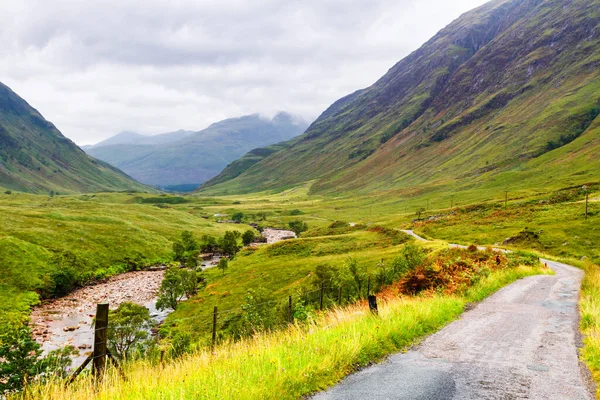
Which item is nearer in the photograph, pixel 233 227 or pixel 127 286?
pixel 127 286

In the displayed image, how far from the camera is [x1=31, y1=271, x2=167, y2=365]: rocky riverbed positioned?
53531mm

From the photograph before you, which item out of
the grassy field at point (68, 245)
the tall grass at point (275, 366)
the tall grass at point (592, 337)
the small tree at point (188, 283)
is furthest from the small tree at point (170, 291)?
the tall grass at point (592, 337)

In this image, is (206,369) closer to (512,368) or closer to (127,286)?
(512,368)

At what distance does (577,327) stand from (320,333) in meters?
13.4

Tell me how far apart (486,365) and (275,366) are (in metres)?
7.31

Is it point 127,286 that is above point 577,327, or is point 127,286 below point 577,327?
below

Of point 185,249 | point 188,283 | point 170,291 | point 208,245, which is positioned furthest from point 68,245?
point 208,245

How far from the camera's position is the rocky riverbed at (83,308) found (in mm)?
53531

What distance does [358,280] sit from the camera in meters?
47.0

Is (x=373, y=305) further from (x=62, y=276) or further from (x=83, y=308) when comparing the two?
(x=62, y=276)

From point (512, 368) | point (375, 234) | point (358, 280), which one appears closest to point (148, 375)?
point (512, 368)

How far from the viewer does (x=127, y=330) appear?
46.9 metres

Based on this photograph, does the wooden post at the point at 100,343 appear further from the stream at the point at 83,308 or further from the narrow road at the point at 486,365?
the stream at the point at 83,308

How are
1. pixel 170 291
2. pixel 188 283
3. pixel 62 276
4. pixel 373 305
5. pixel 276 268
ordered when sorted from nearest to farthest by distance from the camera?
pixel 373 305
pixel 170 291
pixel 62 276
pixel 188 283
pixel 276 268
